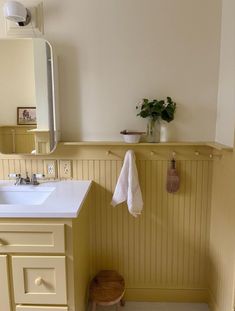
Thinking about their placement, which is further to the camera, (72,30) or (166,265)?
(166,265)

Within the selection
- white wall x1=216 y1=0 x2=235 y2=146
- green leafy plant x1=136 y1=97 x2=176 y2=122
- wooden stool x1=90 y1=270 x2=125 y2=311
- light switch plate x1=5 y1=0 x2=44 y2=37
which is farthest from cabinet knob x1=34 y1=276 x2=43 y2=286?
light switch plate x1=5 y1=0 x2=44 y2=37

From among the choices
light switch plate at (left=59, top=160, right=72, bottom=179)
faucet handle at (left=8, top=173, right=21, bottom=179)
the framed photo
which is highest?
the framed photo

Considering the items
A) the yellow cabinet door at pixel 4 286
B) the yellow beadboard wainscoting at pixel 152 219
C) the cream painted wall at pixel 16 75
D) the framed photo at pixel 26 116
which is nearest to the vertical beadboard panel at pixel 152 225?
the yellow beadboard wainscoting at pixel 152 219

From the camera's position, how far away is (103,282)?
1.78 m

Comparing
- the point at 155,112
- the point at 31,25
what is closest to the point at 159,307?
the point at 155,112

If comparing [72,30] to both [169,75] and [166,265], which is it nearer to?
[169,75]

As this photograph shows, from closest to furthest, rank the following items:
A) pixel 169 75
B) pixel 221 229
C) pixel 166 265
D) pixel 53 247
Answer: pixel 53 247 < pixel 221 229 < pixel 169 75 < pixel 166 265

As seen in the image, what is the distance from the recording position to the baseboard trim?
1919 mm

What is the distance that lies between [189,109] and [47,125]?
0.96 metres

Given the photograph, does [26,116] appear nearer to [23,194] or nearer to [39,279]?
[23,194]

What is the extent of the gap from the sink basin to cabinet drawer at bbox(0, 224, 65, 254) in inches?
15.8

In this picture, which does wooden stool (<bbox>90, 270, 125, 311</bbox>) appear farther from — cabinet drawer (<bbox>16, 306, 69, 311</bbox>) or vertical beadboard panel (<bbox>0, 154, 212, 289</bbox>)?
cabinet drawer (<bbox>16, 306, 69, 311</bbox>)

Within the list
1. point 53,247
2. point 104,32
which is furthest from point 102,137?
point 53,247

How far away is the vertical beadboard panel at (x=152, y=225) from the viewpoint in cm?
182
